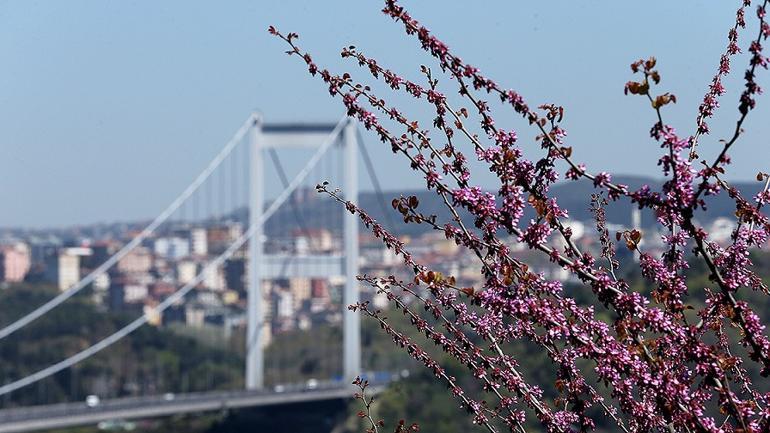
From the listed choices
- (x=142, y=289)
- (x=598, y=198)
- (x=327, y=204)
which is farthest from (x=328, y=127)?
(x=598, y=198)

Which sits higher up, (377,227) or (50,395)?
(377,227)

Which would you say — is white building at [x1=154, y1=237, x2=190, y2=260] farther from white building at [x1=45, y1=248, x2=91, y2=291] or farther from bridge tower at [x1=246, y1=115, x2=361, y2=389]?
bridge tower at [x1=246, y1=115, x2=361, y2=389]

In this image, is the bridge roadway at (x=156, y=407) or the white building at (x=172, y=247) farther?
the white building at (x=172, y=247)

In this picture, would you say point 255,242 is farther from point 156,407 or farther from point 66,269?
point 66,269

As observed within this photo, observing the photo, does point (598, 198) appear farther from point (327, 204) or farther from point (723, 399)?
point (327, 204)

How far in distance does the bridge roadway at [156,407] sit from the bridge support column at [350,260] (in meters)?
0.45

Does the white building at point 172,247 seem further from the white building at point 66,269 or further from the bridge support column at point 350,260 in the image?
the bridge support column at point 350,260

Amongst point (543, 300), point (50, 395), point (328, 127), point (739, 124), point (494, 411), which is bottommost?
point (50, 395)

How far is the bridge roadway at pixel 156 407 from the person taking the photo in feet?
78.3

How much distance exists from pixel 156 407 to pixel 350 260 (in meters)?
3.44

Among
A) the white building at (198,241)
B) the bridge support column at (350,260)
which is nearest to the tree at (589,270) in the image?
the bridge support column at (350,260)

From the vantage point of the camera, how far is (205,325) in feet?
128

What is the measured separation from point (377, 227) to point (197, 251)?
148 ft

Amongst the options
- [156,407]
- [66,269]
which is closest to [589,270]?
[156,407]
